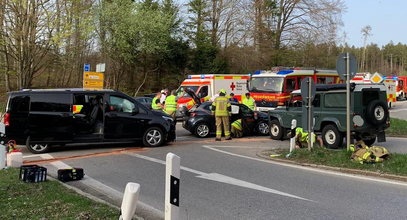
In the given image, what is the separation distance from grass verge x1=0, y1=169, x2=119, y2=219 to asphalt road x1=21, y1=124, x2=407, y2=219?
1017 millimetres

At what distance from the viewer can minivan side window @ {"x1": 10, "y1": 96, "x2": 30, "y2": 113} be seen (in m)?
10.9

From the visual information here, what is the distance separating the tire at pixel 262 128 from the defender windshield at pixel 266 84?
18.8ft

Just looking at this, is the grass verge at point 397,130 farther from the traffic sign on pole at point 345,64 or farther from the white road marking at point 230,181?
the white road marking at point 230,181

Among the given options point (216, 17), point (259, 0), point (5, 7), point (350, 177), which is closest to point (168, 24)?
point (216, 17)

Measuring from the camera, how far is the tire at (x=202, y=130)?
15.1 metres

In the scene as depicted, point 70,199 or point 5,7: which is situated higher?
point 5,7

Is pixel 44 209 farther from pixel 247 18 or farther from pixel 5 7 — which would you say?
pixel 247 18

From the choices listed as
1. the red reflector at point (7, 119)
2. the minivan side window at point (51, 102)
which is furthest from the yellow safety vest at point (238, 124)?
the red reflector at point (7, 119)

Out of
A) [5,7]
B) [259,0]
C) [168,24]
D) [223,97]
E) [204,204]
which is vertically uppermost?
[259,0]

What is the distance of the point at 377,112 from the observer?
11.3m

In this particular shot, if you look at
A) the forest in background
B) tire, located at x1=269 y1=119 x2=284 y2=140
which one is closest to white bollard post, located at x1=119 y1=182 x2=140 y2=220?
tire, located at x1=269 y1=119 x2=284 y2=140

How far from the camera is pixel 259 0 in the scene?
40.8 m

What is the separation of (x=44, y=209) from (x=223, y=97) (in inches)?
370

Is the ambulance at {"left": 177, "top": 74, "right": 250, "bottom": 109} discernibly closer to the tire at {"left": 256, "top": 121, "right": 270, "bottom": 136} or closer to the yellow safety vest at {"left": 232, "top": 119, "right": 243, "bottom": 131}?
the tire at {"left": 256, "top": 121, "right": 270, "bottom": 136}
